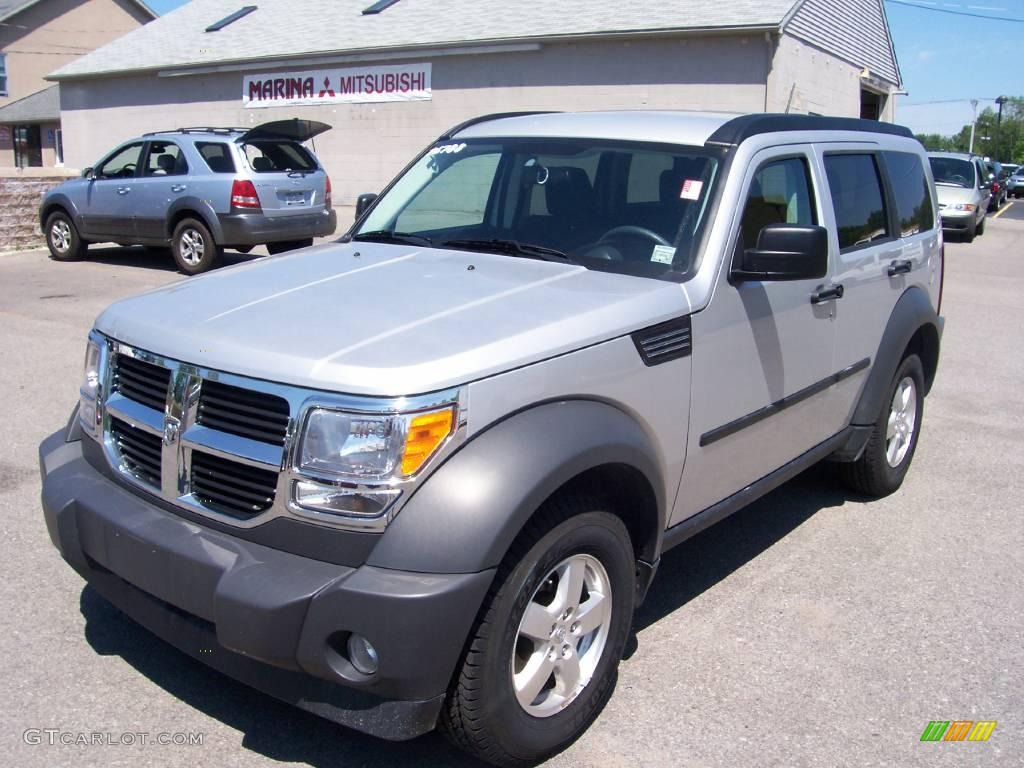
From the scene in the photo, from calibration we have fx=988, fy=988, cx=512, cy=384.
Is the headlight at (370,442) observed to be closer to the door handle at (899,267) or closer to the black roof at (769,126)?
the black roof at (769,126)

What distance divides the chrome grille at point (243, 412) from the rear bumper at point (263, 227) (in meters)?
10.0

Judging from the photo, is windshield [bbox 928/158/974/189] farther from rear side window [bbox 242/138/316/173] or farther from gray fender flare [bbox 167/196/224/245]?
gray fender flare [bbox 167/196/224/245]

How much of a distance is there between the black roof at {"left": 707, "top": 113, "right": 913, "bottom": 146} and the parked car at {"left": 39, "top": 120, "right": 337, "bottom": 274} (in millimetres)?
9026

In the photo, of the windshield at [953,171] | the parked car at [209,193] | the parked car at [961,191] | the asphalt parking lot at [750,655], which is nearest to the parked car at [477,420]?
the asphalt parking lot at [750,655]

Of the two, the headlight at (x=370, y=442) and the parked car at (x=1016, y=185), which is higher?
the headlight at (x=370, y=442)

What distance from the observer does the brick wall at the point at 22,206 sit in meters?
15.2

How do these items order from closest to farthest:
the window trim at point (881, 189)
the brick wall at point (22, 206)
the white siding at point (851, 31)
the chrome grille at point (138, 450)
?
the chrome grille at point (138, 450), the window trim at point (881, 189), the brick wall at point (22, 206), the white siding at point (851, 31)

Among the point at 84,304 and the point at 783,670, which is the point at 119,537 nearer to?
the point at 783,670

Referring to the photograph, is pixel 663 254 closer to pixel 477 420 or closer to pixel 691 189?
pixel 691 189

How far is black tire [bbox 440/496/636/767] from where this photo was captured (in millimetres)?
2682

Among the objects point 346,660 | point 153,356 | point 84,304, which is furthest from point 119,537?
point 84,304

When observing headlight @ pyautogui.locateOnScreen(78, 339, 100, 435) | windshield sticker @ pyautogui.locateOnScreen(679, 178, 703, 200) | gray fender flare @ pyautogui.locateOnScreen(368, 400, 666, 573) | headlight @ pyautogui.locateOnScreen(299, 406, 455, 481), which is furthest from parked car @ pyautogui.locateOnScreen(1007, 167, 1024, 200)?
headlight @ pyautogui.locateOnScreen(299, 406, 455, 481)

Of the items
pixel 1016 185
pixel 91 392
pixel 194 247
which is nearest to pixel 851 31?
pixel 194 247

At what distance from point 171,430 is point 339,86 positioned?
19.6m
